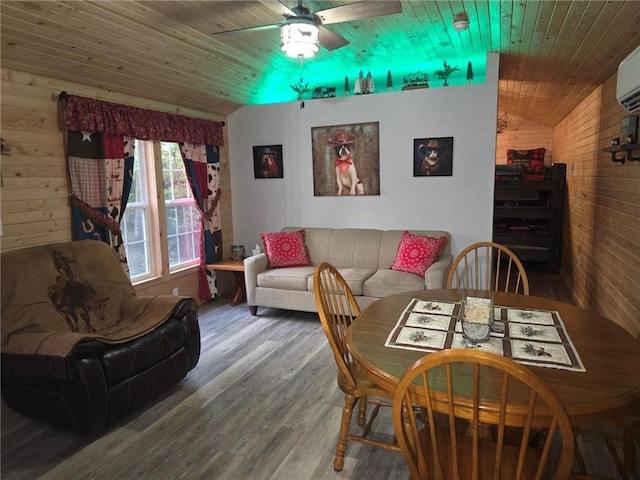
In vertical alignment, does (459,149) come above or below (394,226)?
above

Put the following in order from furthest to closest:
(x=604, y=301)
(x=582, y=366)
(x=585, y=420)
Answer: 1. (x=604, y=301)
2. (x=582, y=366)
3. (x=585, y=420)

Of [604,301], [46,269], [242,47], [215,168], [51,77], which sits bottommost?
[604,301]

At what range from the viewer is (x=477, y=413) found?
4.02 feet

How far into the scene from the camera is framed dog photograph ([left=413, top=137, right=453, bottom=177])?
14.2ft

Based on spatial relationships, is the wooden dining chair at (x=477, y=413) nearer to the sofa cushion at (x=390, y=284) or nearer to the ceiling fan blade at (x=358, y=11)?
the ceiling fan blade at (x=358, y=11)

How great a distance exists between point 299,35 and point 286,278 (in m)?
2.46

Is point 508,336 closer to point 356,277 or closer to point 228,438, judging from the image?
point 228,438

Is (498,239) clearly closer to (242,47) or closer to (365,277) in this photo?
(365,277)

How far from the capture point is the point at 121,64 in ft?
10.9

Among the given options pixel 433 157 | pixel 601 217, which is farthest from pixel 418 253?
pixel 601 217

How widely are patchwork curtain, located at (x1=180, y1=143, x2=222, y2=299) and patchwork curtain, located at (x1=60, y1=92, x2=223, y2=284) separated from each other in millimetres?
114

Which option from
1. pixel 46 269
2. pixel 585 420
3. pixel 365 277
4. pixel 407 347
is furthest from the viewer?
pixel 365 277

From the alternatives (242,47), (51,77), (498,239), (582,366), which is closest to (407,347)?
(582,366)

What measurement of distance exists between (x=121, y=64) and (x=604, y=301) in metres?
4.35
